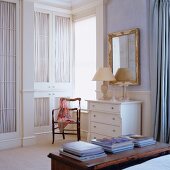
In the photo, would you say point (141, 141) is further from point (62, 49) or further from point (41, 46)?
point (62, 49)

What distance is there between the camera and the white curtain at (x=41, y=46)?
5.64 m

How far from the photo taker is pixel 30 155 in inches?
175

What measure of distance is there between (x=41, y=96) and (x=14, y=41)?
1.26m

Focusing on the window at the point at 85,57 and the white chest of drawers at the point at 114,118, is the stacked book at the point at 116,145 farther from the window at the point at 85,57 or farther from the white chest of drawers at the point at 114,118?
the window at the point at 85,57

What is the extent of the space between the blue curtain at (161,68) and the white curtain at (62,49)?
7.60 feet

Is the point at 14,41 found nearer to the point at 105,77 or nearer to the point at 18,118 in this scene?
the point at 18,118

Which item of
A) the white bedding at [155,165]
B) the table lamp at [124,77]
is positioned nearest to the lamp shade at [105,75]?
the table lamp at [124,77]

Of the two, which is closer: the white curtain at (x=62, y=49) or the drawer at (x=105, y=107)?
the drawer at (x=105, y=107)

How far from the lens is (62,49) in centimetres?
604

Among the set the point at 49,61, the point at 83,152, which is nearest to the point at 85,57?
the point at 49,61

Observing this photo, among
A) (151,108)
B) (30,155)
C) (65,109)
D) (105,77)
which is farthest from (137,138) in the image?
(65,109)

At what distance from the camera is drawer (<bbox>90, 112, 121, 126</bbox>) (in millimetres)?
4250

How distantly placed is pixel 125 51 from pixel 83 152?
2.80 metres

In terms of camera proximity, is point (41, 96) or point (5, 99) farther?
point (41, 96)
